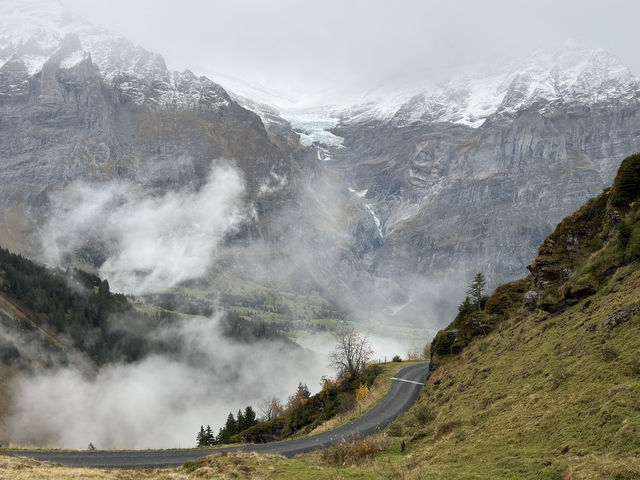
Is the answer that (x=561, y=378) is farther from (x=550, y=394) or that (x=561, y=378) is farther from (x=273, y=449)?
(x=273, y=449)

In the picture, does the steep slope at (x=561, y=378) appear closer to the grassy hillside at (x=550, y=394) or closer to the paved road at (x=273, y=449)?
the grassy hillside at (x=550, y=394)

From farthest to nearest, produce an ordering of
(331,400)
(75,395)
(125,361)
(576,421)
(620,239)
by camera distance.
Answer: (125,361), (75,395), (331,400), (620,239), (576,421)

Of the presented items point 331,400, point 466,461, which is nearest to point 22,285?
point 331,400

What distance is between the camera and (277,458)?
2416cm

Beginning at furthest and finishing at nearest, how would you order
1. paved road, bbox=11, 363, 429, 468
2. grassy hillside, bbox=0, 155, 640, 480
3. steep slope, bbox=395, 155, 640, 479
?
paved road, bbox=11, 363, 429, 468 < grassy hillside, bbox=0, 155, 640, 480 < steep slope, bbox=395, 155, 640, 479

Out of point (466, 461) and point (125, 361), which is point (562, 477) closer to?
point (466, 461)

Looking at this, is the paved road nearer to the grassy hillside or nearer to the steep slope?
the steep slope

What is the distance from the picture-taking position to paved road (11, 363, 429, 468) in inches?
1217

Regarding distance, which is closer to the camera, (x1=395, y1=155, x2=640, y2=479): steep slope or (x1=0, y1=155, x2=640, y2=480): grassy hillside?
(x1=395, y1=155, x2=640, y2=479): steep slope

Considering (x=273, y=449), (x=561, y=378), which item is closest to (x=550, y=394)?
(x=561, y=378)

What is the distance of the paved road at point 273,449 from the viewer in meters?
30.9

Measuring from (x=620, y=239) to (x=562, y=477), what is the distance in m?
22.6

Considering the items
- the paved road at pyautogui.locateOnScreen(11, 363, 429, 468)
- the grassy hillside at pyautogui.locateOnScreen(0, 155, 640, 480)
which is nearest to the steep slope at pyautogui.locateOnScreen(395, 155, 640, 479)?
the grassy hillside at pyautogui.locateOnScreen(0, 155, 640, 480)

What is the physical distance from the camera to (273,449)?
3606 centimetres
